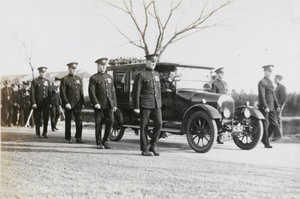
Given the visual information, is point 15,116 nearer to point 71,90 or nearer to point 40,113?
point 40,113

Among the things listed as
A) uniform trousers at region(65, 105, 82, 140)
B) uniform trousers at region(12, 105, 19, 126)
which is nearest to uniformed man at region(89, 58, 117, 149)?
uniform trousers at region(65, 105, 82, 140)

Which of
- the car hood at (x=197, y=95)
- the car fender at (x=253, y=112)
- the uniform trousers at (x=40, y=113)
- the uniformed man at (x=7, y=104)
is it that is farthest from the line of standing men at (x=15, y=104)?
the car fender at (x=253, y=112)

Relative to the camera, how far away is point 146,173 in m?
5.02

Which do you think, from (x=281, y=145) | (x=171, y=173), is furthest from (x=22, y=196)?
(x=281, y=145)

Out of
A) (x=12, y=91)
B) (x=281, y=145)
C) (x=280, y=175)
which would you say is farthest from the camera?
(x=12, y=91)

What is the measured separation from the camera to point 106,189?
167 inches

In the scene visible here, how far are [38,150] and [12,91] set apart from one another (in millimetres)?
7773

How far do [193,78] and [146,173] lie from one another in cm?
372

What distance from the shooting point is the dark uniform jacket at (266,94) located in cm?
784

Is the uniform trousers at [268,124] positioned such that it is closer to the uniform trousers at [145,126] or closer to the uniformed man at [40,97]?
the uniform trousers at [145,126]

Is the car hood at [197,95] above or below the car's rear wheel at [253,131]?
above

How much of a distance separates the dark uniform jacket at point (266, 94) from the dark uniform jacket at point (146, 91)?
96.7 inches

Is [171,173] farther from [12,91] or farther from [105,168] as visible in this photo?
[12,91]

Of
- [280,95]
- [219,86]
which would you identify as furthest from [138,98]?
[280,95]
